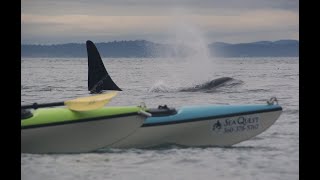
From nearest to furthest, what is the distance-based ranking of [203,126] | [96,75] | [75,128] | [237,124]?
1. [75,128]
2. [203,126]
3. [237,124]
4. [96,75]

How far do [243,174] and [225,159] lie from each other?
1197 mm

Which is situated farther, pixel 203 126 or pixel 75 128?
pixel 203 126

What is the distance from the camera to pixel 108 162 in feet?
30.7

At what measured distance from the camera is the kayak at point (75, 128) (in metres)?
9.62

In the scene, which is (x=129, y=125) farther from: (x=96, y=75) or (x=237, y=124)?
(x=96, y=75)

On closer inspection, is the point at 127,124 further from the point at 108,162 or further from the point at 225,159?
the point at 225,159

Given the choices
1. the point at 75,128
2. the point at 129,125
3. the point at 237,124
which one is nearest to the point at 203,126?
the point at 237,124

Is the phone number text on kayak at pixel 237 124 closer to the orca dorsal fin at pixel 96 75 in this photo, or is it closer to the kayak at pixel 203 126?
the kayak at pixel 203 126

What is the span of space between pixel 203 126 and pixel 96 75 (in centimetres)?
1432

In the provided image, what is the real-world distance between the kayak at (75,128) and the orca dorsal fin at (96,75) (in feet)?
44.9

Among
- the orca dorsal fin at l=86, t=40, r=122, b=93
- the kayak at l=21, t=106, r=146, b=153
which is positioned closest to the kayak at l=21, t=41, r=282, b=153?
the kayak at l=21, t=106, r=146, b=153

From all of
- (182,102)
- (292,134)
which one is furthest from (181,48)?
(292,134)

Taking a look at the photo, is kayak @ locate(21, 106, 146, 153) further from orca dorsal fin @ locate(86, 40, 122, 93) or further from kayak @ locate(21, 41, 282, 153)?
orca dorsal fin @ locate(86, 40, 122, 93)

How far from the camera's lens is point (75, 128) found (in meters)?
9.80
